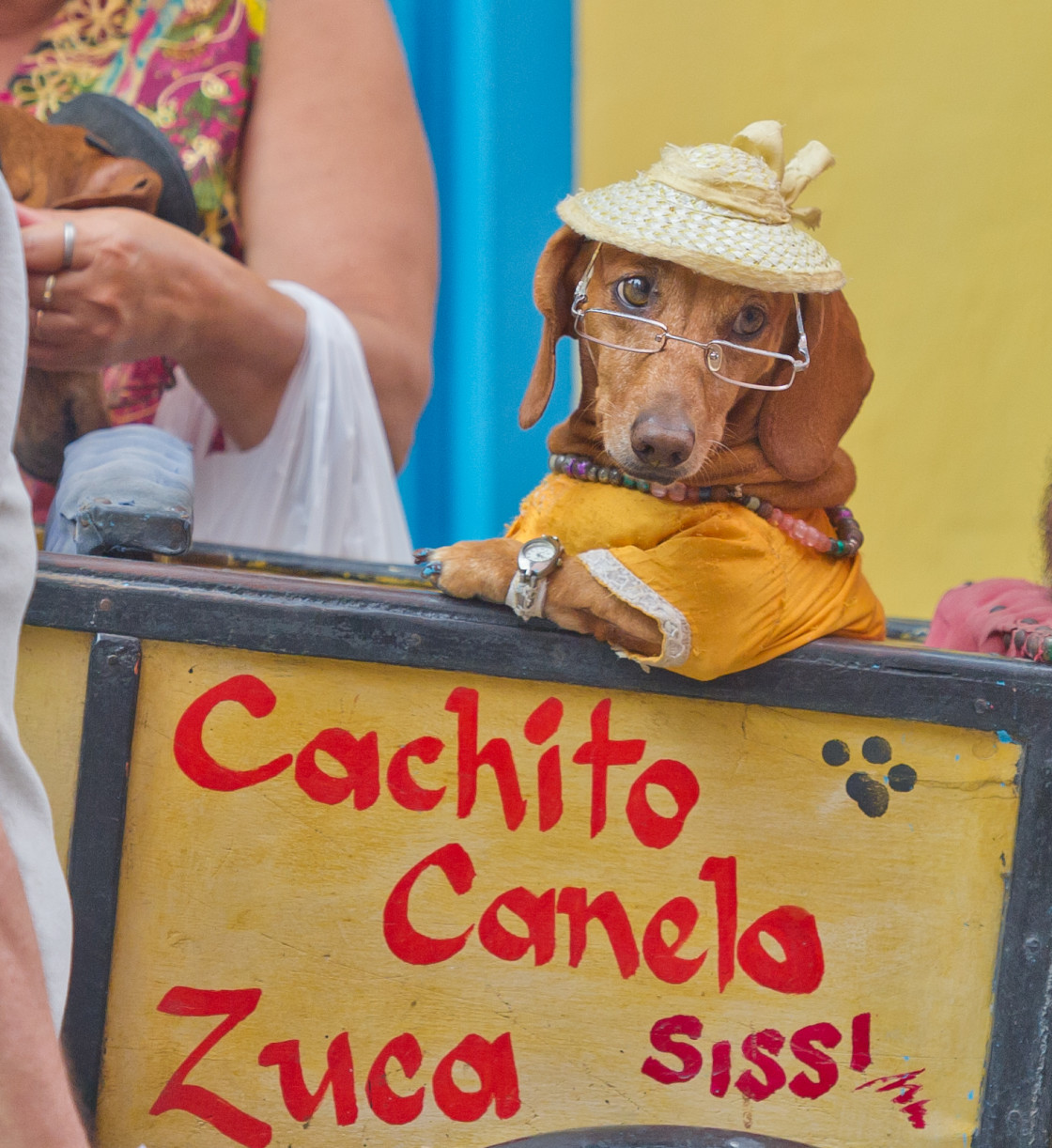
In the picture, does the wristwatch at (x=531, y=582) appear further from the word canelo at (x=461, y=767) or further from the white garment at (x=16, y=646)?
the white garment at (x=16, y=646)

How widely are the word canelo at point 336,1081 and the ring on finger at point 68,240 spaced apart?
0.78 m

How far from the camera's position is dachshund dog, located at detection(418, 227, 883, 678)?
3.37 ft

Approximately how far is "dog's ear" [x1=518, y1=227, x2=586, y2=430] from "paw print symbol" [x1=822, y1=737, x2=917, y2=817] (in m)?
0.41

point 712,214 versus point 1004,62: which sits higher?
point 1004,62

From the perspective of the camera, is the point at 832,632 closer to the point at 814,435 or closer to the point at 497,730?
the point at 814,435

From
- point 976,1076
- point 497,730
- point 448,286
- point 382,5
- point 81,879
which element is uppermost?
point 382,5

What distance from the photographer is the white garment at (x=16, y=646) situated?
0.67 m

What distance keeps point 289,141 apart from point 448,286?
848mm

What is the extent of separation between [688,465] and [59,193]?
32.4 inches

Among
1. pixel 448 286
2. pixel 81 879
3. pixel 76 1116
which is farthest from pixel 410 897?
pixel 448 286

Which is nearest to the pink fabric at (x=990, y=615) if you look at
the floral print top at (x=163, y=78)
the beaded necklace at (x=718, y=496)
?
the beaded necklace at (x=718, y=496)

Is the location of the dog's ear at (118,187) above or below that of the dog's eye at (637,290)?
above

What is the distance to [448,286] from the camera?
2.65 m

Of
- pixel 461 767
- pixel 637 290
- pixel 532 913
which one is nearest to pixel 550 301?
pixel 637 290
